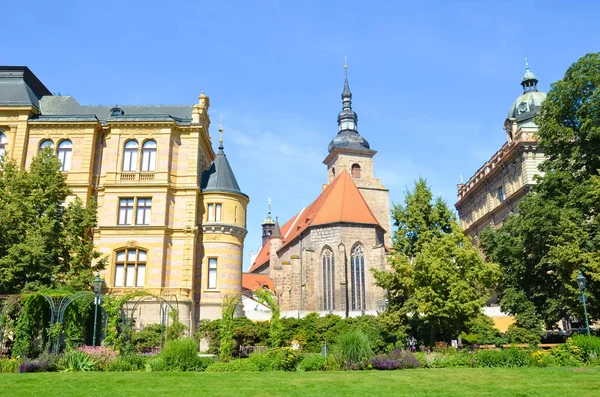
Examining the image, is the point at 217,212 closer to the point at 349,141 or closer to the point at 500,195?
the point at 500,195

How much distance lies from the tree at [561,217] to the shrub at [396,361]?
969 cm

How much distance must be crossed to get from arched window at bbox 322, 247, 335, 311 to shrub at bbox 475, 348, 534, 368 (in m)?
28.8

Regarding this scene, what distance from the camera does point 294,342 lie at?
29328 millimetres

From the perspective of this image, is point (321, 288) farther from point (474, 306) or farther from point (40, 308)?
point (40, 308)

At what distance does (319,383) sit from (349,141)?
60.1 meters

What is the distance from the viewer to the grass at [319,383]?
472 inches

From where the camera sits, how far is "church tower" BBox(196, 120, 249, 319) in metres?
31.1

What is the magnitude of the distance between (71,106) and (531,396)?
106ft

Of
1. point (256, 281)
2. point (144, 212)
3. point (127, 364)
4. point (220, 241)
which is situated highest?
point (144, 212)

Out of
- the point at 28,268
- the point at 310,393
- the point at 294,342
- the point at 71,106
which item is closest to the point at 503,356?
the point at 310,393

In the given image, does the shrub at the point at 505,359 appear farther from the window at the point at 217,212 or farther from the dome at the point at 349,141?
the dome at the point at 349,141

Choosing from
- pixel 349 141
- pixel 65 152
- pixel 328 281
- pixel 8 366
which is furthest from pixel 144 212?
pixel 349 141

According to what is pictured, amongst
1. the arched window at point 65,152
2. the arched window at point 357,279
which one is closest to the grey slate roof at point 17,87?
the arched window at point 65,152

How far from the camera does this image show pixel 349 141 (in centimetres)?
7206
